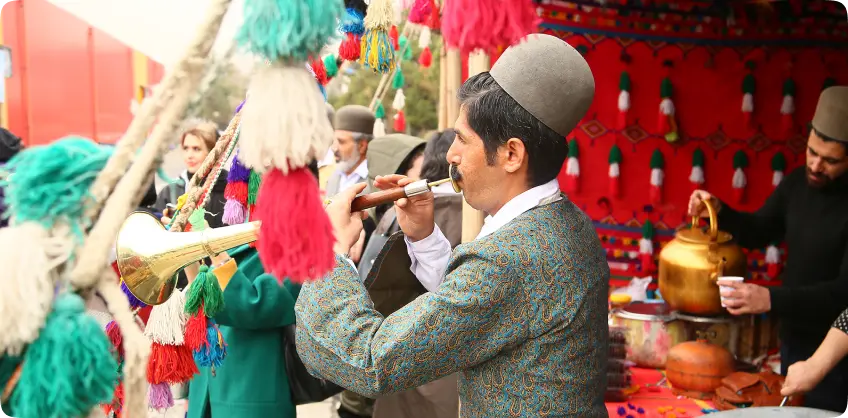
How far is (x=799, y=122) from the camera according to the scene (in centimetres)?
458

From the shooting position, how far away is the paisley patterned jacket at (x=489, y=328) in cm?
144

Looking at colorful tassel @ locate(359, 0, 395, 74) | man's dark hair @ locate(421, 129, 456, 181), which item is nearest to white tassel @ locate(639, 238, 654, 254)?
man's dark hair @ locate(421, 129, 456, 181)

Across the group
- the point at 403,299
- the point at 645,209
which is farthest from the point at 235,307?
the point at 645,209

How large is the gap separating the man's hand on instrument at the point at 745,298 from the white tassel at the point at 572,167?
6.27ft

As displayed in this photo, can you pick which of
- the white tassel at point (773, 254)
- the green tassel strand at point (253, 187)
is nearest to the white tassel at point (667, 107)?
the white tassel at point (773, 254)

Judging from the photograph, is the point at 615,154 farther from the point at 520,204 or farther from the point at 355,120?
the point at 520,204

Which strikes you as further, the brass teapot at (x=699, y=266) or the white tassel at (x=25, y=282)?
the brass teapot at (x=699, y=266)

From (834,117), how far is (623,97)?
5.69 feet

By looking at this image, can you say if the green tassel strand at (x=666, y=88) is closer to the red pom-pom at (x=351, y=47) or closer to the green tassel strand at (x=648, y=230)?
the green tassel strand at (x=648, y=230)

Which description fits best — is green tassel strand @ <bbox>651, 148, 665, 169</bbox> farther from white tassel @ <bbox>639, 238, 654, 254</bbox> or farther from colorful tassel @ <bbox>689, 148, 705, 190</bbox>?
white tassel @ <bbox>639, 238, 654, 254</bbox>

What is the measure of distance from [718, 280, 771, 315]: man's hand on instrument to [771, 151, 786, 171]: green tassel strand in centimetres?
189

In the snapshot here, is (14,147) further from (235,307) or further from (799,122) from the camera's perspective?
(799,122)

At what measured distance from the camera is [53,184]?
1.01 meters

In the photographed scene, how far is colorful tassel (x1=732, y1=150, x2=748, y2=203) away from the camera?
4656mm
